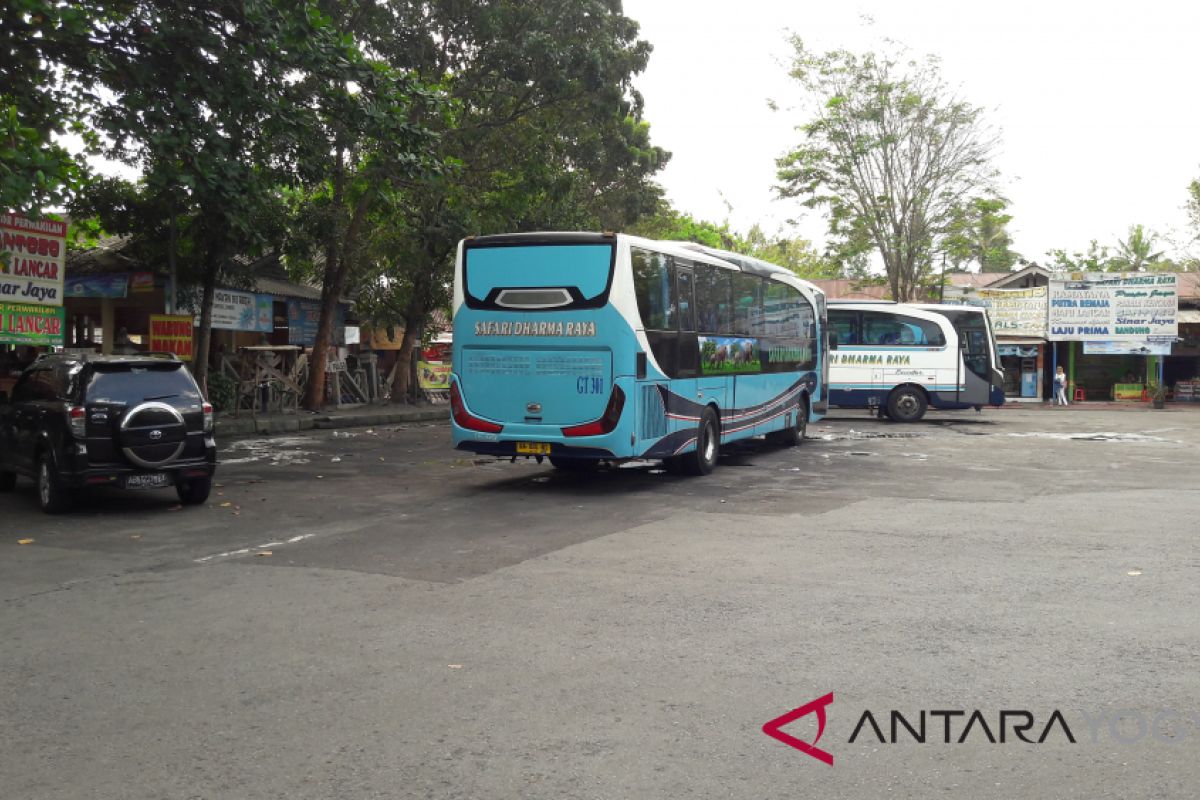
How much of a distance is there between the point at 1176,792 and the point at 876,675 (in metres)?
1.67

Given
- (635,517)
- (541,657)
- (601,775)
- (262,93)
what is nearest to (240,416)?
(262,93)

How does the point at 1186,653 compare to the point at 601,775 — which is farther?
the point at 1186,653

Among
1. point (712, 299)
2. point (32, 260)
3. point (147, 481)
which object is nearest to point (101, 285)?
point (32, 260)

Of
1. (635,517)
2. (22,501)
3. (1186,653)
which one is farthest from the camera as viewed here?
(22,501)

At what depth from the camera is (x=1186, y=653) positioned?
5926 millimetres

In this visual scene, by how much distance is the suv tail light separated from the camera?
11094 mm

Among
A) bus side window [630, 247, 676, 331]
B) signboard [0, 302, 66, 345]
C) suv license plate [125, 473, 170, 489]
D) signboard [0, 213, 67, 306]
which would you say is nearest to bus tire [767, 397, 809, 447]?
bus side window [630, 247, 676, 331]

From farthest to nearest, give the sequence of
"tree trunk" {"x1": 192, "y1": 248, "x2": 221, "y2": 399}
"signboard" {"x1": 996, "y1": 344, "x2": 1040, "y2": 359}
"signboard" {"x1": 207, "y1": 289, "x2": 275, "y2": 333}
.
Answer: "signboard" {"x1": 996, "y1": 344, "x2": 1040, "y2": 359} < "signboard" {"x1": 207, "y1": 289, "x2": 275, "y2": 333} < "tree trunk" {"x1": 192, "y1": 248, "x2": 221, "y2": 399}

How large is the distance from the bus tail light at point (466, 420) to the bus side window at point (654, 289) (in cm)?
231

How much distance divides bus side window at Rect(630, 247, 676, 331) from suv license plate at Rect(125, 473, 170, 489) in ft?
19.0

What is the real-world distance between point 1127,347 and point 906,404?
55.3 feet

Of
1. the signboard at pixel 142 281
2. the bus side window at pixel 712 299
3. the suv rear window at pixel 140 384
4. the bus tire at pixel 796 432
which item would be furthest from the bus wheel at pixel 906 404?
the suv rear window at pixel 140 384

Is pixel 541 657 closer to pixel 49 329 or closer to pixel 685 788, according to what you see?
pixel 685 788

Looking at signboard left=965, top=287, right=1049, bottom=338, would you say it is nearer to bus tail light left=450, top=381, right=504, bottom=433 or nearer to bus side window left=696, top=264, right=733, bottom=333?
bus side window left=696, top=264, right=733, bottom=333
